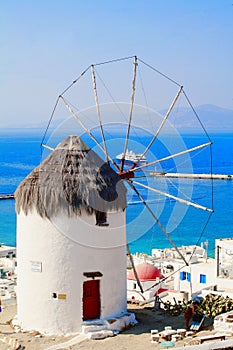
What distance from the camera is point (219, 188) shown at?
4225 inches

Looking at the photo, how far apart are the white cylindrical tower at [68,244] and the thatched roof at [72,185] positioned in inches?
1.0

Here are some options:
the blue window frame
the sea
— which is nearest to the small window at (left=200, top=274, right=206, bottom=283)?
the blue window frame

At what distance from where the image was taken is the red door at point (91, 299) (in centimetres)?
1658

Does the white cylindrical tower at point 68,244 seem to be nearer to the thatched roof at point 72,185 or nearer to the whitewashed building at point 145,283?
the thatched roof at point 72,185

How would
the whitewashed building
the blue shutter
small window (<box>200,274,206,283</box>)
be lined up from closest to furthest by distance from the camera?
the whitewashed building
small window (<box>200,274,206,283</box>)
the blue shutter

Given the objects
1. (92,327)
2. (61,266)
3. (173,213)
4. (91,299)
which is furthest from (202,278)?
(173,213)

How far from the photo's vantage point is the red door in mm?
16578

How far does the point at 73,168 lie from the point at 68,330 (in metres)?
4.16

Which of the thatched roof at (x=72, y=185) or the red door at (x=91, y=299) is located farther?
the red door at (x=91, y=299)

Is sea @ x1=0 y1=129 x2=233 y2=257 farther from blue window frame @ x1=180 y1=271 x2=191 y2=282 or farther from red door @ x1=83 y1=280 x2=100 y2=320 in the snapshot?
blue window frame @ x1=180 y1=271 x2=191 y2=282

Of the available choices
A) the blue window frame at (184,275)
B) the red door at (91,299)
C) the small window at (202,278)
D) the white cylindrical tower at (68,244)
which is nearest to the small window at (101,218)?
the white cylindrical tower at (68,244)

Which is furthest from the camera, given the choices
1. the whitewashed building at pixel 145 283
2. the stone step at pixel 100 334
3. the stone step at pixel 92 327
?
the whitewashed building at pixel 145 283

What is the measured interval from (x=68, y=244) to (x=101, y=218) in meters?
1.17

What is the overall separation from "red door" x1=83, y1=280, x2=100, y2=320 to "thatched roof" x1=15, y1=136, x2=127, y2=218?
6.20 feet
